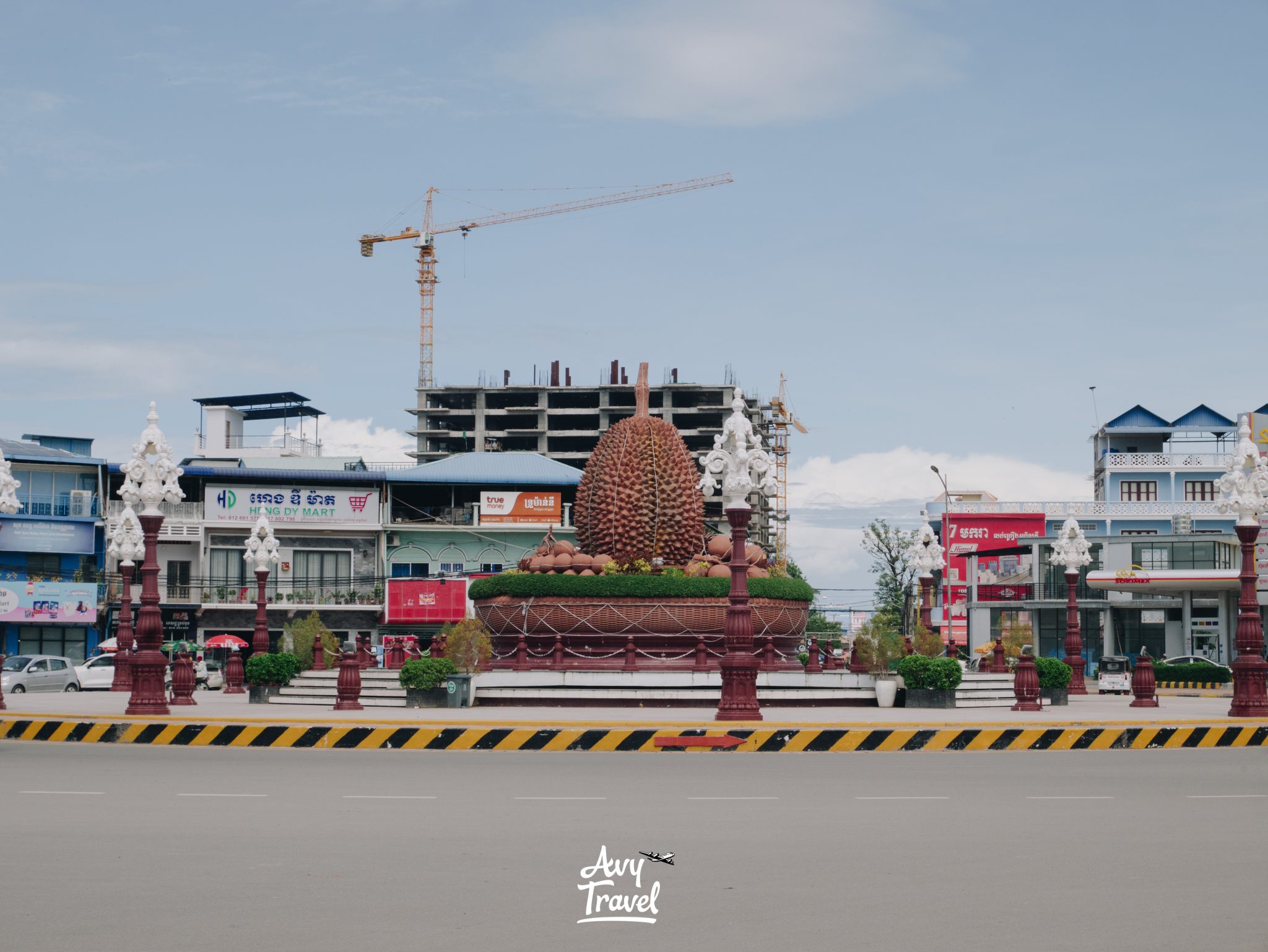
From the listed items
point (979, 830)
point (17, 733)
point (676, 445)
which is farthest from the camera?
point (676, 445)

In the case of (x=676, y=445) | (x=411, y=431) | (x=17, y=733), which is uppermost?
(x=411, y=431)

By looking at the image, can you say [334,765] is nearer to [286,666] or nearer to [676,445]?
[286,666]

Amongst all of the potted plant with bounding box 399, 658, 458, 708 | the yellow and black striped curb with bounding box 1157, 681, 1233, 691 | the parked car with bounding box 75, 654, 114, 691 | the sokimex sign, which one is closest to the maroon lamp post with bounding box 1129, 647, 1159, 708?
the potted plant with bounding box 399, 658, 458, 708

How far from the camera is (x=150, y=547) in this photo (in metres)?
21.9

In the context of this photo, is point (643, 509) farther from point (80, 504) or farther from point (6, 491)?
point (80, 504)

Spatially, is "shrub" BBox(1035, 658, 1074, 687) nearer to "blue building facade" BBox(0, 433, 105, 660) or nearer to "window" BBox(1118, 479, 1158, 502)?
"blue building facade" BBox(0, 433, 105, 660)

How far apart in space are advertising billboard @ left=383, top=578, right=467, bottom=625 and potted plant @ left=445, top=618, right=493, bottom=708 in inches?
1393

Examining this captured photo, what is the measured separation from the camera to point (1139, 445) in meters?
80.6

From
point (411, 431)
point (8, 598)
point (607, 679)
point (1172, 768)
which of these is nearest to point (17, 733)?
→ point (607, 679)

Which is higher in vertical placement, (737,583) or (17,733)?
(737,583)

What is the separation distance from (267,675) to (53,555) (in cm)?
3483

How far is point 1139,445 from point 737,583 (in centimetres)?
6626

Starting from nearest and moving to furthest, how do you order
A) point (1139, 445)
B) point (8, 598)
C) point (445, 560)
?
point (8, 598) → point (445, 560) → point (1139, 445)

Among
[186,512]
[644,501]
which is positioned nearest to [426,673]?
[644,501]
